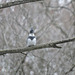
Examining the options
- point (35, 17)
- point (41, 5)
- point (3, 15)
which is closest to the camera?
point (3, 15)

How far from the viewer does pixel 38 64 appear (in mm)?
7793

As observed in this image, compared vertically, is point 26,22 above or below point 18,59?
above

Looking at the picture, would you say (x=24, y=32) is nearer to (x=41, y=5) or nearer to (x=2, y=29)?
(x=2, y=29)

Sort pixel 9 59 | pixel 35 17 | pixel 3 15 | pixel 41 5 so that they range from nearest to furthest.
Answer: pixel 9 59 → pixel 3 15 → pixel 35 17 → pixel 41 5

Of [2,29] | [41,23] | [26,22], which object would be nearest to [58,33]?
[41,23]

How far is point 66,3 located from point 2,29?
318 centimetres

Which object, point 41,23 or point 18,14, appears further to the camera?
point 41,23

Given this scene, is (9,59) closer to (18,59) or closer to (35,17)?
(18,59)

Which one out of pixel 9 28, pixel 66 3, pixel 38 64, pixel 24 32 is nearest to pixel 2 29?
pixel 9 28

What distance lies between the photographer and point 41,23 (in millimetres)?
9422

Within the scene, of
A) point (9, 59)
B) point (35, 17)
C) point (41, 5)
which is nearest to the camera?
point (9, 59)

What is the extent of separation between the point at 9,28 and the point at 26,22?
0.63 metres

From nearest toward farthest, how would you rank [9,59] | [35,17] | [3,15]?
[9,59], [3,15], [35,17]

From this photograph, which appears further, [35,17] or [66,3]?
[66,3]
